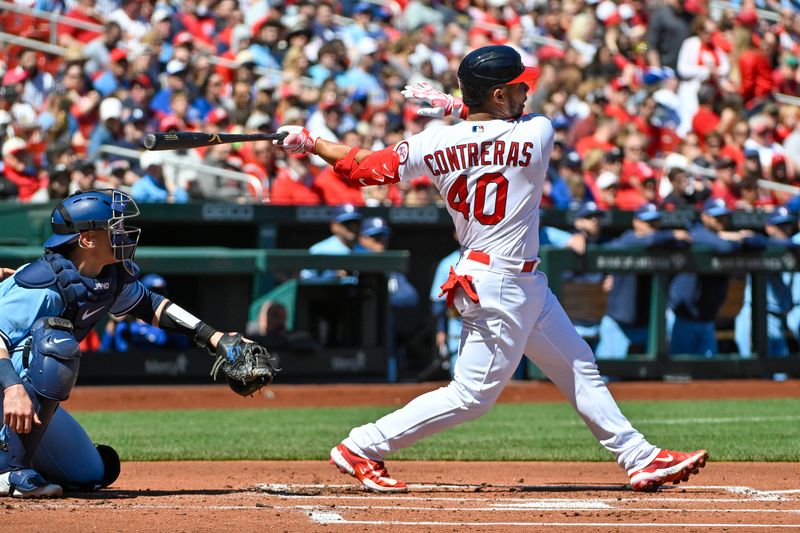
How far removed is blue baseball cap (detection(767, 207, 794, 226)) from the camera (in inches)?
504

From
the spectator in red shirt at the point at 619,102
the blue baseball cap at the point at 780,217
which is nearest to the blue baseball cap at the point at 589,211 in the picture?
the blue baseball cap at the point at 780,217

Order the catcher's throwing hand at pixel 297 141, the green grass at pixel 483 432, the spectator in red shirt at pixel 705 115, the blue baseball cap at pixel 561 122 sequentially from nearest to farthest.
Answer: the catcher's throwing hand at pixel 297 141, the green grass at pixel 483 432, the blue baseball cap at pixel 561 122, the spectator in red shirt at pixel 705 115

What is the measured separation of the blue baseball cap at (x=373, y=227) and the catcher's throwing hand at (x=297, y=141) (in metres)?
6.23

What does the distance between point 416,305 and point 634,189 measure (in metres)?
2.80

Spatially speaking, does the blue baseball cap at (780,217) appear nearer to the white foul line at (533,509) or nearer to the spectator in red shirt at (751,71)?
the spectator in red shirt at (751,71)

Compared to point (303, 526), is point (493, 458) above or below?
below

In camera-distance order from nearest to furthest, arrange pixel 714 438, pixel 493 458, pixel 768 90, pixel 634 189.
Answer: pixel 493 458 < pixel 714 438 < pixel 634 189 < pixel 768 90

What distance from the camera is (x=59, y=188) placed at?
11.1m

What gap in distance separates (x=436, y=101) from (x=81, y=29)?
10.2 metres

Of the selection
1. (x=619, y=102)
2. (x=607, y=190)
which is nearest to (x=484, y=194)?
(x=607, y=190)

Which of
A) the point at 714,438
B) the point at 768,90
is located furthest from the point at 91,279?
the point at 768,90

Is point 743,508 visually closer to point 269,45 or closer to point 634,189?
point 634,189

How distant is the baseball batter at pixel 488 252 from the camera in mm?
5363

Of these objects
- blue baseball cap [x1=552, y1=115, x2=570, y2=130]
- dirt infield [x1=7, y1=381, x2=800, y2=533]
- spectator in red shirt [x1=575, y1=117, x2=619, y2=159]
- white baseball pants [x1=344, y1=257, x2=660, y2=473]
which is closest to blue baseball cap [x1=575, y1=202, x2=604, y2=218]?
Answer: spectator in red shirt [x1=575, y1=117, x2=619, y2=159]
